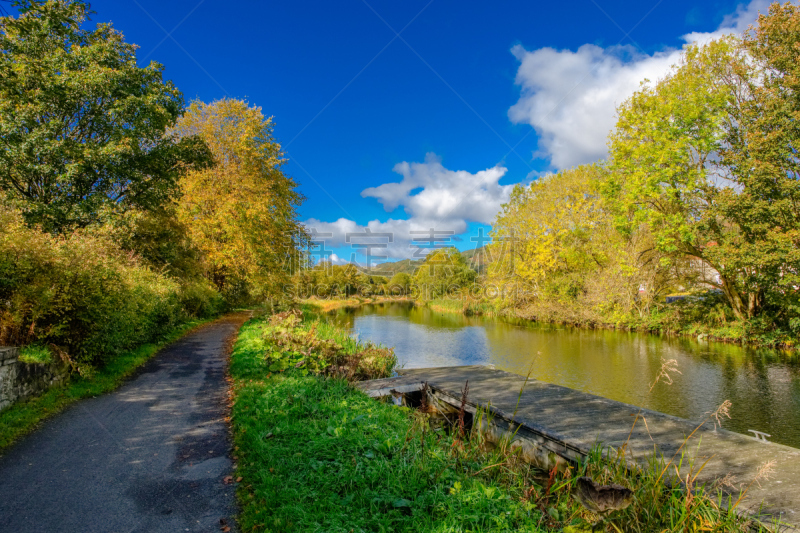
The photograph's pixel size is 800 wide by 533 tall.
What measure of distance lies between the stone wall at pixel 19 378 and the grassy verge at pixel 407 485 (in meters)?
3.50

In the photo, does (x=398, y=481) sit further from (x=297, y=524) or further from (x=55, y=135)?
(x=55, y=135)

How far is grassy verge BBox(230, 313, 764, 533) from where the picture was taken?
3.17 metres

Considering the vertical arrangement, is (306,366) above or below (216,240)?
below

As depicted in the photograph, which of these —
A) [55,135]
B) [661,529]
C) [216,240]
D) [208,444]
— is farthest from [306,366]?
[216,240]

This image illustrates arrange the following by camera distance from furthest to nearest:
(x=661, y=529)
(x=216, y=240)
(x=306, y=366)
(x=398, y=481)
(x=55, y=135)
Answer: (x=216, y=240)
(x=55, y=135)
(x=306, y=366)
(x=398, y=481)
(x=661, y=529)

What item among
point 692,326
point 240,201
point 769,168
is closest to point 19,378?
point 240,201

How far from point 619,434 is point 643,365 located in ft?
30.3

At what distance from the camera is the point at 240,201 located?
18984 millimetres

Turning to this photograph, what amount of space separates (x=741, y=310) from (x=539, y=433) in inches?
758

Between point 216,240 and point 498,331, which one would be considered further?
point 498,331

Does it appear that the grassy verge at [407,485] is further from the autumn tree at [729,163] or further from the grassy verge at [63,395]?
the autumn tree at [729,163]

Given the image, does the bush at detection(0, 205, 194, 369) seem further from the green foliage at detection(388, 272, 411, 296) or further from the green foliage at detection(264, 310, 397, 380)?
the green foliage at detection(388, 272, 411, 296)

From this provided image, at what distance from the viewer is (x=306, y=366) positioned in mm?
8477

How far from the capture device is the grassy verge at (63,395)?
16.6 ft
